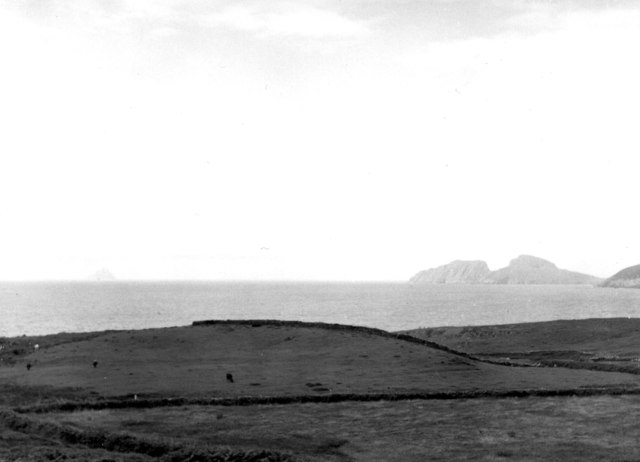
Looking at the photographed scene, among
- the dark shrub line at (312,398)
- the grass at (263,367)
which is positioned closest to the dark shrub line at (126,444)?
the dark shrub line at (312,398)

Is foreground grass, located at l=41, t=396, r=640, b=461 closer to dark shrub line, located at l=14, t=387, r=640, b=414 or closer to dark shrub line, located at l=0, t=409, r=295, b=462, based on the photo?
dark shrub line, located at l=14, t=387, r=640, b=414

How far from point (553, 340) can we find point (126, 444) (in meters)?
62.3

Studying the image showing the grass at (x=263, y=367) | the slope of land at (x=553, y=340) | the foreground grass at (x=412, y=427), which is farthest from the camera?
the slope of land at (x=553, y=340)

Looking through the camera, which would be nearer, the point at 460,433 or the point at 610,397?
the point at 460,433

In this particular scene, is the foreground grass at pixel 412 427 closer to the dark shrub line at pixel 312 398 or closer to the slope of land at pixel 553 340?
the dark shrub line at pixel 312 398

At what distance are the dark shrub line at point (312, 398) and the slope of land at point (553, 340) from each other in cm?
1632

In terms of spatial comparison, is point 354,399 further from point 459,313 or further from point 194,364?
point 459,313

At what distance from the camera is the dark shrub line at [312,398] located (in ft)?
116

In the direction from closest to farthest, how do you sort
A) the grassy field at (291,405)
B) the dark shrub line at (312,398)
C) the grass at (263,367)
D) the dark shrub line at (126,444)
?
the dark shrub line at (126,444) < the grassy field at (291,405) < the dark shrub line at (312,398) < the grass at (263,367)

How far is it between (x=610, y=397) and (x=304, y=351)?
24208mm

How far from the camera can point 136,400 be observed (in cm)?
3619

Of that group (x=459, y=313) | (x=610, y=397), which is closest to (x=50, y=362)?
(x=610, y=397)

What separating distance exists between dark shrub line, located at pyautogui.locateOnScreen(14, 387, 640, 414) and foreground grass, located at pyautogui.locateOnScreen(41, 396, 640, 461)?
3.02 ft

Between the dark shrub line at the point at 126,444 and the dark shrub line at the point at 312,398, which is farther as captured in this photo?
the dark shrub line at the point at 312,398
